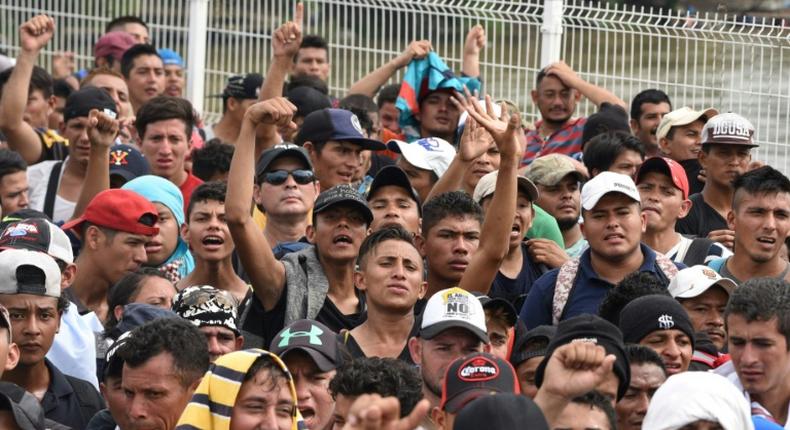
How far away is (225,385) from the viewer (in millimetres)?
7062

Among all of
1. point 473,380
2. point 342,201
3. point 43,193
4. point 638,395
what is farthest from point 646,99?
point 473,380

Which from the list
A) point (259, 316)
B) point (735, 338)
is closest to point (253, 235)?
point (259, 316)

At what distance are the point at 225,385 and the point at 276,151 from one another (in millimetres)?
3633

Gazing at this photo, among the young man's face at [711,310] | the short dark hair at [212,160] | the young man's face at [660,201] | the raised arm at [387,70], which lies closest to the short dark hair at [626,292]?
the young man's face at [711,310]

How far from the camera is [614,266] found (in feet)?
32.3

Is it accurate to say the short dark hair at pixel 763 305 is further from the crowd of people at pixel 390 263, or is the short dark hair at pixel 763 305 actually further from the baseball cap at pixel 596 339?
the baseball cap at pixel 596 339

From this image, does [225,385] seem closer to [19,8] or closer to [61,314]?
[61,314]

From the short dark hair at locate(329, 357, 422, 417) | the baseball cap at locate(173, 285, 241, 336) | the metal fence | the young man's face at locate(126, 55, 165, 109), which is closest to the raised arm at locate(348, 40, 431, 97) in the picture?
the metal fence

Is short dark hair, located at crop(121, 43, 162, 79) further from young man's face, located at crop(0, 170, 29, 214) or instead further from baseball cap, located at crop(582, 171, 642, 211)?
baseball cap, located at crop(582, 171, 642, 211)

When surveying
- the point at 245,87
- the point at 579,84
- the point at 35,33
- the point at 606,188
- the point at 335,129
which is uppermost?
the point at 35,33

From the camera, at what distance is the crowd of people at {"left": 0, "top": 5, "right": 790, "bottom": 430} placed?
7.37 m

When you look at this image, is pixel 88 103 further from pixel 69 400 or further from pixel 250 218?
pixel 69 400

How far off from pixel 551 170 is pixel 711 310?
2.12m

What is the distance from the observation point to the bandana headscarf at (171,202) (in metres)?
10.9
